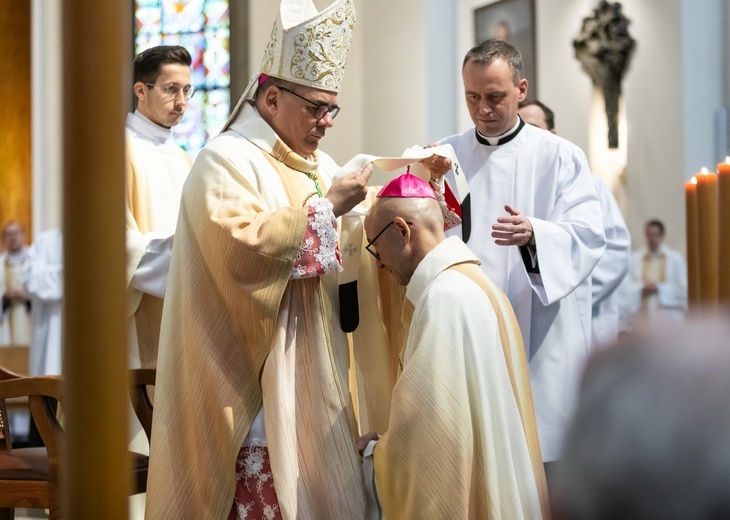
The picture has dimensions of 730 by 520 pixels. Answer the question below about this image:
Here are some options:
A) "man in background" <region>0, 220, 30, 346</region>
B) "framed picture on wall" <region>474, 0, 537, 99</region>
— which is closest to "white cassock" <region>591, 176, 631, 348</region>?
"framed picture on wall" <region>474, 0, 537, 99</region>

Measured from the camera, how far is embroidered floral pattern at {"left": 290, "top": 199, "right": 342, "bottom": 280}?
3348mm

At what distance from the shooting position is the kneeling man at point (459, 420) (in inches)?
115

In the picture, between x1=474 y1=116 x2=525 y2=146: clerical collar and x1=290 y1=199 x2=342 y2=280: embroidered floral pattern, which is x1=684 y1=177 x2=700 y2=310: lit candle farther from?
x1=474 y1=116 x2=525 y2=146: clerical collar

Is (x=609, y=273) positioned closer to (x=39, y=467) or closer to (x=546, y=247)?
(x=546, y=247)

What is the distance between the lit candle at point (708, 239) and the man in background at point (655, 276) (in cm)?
723

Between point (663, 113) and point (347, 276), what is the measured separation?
677cm

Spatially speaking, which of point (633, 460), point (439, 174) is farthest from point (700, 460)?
point (439, 174)

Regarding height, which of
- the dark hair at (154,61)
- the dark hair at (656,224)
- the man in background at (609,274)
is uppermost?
the dark hair at (154,61)

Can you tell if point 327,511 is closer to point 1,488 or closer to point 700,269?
point 1,488

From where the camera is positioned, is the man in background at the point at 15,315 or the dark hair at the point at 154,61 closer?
the dark hair at the point at 154,61

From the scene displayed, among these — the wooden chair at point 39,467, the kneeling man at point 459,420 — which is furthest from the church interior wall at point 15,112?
the kneeling man at point 459,420

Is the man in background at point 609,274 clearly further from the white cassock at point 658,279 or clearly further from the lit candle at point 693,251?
the white cassock at point 658,279

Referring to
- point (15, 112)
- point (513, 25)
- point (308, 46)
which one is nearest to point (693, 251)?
point (308, 46)

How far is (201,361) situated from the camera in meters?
3.43
